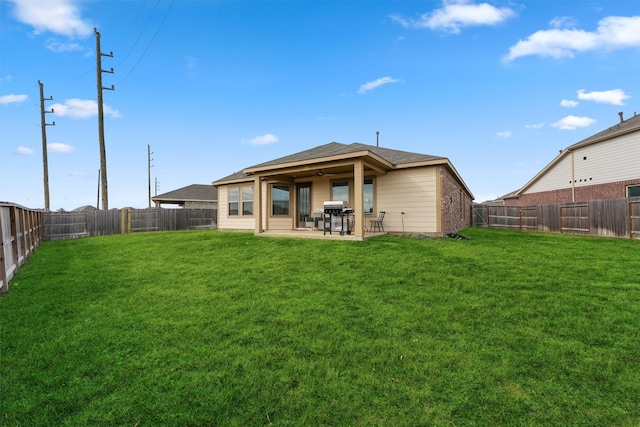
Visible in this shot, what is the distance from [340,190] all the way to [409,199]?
283 cm

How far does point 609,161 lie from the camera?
15.3m

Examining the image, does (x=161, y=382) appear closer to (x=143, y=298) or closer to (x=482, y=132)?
(x=143, y=298)

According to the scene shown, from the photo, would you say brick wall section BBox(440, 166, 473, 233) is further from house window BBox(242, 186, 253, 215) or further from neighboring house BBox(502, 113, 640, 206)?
house window BBox(242, 186, 253, 215)

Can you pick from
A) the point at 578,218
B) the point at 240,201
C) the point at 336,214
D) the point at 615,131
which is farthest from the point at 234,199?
the point at 615,131

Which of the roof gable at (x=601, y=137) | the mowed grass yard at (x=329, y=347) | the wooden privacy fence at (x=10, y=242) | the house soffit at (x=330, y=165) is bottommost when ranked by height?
the mowed grass yard at (x=329, y=347)

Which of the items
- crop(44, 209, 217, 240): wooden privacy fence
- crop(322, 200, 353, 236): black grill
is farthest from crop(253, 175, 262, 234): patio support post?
crop(44, 209, 217, 240): wooden privacy fence

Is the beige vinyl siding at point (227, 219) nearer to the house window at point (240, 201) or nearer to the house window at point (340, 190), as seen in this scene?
the house window at point (240, 201)

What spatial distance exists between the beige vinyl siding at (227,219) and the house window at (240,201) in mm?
234

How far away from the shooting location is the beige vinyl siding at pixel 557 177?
60.1ft

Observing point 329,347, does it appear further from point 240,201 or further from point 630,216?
point 630,216

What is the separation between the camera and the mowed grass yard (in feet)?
7.62

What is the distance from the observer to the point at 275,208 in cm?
1359

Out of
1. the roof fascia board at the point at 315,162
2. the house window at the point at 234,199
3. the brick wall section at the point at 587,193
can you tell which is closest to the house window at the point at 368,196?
the roof fascia board at the point at 315,162

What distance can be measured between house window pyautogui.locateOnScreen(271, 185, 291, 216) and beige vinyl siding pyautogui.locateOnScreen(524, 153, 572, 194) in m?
17.8
